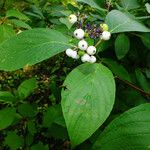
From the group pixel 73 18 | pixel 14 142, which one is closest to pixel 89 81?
pixel 73 18

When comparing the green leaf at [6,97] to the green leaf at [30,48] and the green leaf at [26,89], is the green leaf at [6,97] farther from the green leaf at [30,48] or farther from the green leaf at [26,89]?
the green leaf at [30,48]

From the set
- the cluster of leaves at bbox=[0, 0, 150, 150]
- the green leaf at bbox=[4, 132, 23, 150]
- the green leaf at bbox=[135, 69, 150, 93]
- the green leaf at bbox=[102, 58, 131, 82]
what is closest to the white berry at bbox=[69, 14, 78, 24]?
the cluster of leaves at bbox=[0, 0, 150, 150]

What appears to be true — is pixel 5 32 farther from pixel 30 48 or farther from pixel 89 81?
pixel 89 81

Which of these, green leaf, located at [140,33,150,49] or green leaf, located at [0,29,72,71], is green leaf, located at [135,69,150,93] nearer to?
green leaf, located at [140,33,150,49]

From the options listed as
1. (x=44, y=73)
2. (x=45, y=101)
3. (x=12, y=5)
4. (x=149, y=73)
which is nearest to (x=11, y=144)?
(x=45, y=101)

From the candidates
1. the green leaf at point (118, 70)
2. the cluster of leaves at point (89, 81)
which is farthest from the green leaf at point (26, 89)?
the green leaf at point (118, 70)

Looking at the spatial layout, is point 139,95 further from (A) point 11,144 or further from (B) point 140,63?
(A) point 11,144

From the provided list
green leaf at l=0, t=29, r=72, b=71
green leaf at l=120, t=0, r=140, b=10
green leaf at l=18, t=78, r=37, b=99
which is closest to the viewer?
green leaf at l=0, t=29, r=72, b=71
